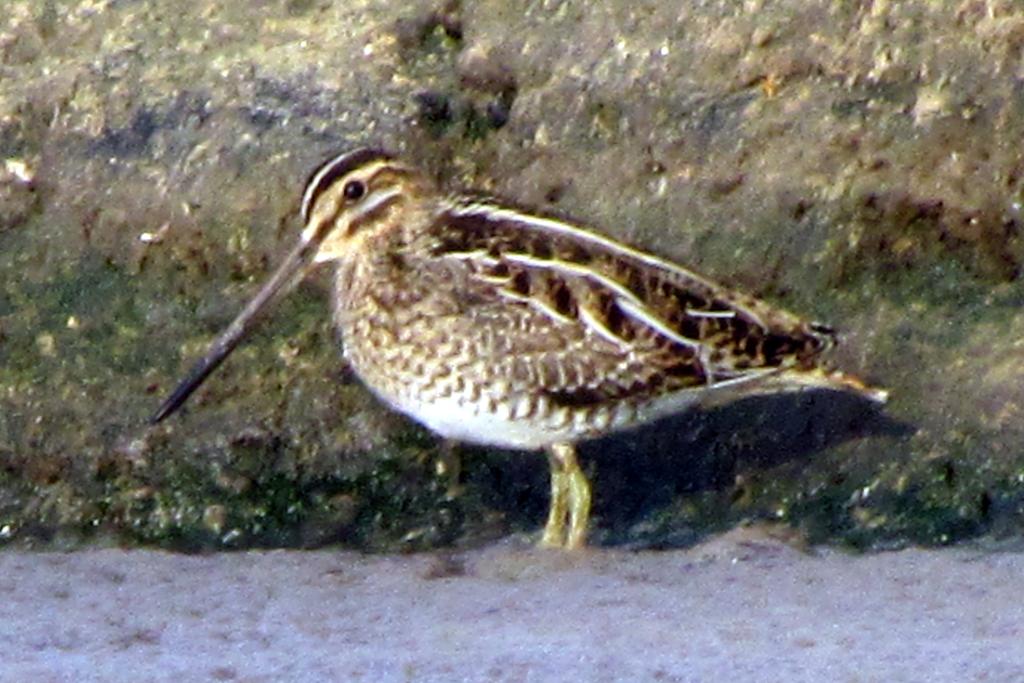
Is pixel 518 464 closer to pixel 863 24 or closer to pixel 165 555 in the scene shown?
pixel 165 555

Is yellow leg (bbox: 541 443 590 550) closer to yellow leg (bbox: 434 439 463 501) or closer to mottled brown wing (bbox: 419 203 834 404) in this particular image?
mottled brown wing (bbox: 419 203 834 404)

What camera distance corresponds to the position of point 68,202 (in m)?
6.12

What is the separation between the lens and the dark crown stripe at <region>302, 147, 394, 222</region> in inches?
223

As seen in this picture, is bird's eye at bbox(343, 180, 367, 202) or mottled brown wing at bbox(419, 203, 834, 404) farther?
bird's eye at bbox(343, 180, 367, 202)

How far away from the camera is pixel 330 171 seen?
566 centimetres

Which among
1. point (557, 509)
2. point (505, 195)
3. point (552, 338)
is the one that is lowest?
point (557, 509)

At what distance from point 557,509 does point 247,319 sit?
95 cm

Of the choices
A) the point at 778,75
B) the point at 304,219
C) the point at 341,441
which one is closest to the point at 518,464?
the point at 341,441

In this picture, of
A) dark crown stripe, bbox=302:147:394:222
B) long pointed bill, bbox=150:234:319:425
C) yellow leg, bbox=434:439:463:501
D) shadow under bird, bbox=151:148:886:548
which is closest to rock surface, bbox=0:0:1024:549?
yellow leg, bbox=434:439:463:501

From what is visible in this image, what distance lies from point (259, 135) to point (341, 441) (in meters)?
0.90

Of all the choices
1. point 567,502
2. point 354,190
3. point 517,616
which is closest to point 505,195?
point 354,190

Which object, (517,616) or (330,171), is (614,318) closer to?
(330,171)

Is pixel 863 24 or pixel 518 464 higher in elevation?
pixel 863 24

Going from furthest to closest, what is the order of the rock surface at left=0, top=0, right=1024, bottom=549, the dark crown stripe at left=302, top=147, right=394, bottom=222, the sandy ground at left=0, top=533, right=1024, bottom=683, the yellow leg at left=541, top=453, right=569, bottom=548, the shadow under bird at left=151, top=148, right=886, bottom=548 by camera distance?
the rock surface at left=0, top=0, right=1024, bottom=549, the dark crown stripe at left=302, top=147, right=394, bottom=222, the yellow leg at left=541, top=453, right=569, bottom=548, the shadow under bird at left=151, top=148, right=886, bottom=548, the sandy ground at left=0, top=533, right=1024, bottom=683
